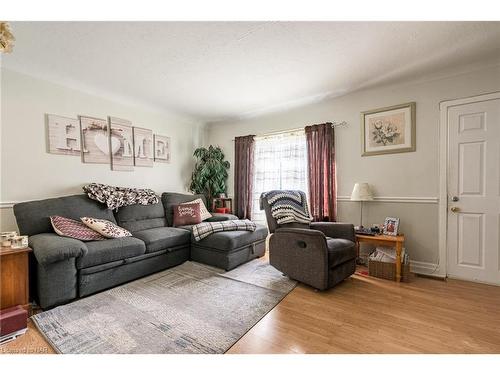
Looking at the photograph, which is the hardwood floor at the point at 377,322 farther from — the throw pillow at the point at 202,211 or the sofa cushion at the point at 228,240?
the throw pillow at the point at 202,211

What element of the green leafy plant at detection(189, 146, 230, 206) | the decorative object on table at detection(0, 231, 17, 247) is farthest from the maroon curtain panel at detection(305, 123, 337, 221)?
the decorative object on table at detection(0, 231, 17, 247)

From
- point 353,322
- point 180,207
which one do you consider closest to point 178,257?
point 180,207

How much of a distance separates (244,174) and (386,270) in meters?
2.50

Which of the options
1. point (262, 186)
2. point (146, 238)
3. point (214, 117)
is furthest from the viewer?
point (214, 117)

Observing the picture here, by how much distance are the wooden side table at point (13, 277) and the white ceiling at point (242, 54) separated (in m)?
1.80

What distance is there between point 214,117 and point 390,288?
3.69 meters

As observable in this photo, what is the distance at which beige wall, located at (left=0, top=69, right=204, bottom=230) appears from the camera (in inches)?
94.7

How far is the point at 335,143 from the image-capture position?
3.26 meters

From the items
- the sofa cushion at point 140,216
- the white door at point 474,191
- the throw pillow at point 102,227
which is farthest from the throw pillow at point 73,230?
the white door at point 474,191

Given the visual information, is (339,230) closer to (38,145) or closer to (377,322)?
(377,322)

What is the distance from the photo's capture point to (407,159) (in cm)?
276

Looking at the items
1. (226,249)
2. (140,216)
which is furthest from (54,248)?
(226,249)

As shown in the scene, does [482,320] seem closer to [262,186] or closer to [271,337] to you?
[271,337]

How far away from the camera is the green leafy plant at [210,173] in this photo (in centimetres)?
413
